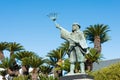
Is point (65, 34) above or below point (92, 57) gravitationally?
below

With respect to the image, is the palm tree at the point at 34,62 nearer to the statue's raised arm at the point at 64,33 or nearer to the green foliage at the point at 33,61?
the green foliage at the point at 33,61

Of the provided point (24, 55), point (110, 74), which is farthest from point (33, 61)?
point (110, 74)

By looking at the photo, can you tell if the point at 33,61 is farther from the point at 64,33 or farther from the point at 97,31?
the point at 64,33

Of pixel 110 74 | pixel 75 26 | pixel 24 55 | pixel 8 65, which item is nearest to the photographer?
pixel 75 26

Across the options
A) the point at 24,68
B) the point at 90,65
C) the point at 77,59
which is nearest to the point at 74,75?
the point at 77,59

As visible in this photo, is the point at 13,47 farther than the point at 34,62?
Yes

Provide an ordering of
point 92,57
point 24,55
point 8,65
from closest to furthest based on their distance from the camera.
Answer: point 92,57 → point 24,55 → point 8,65

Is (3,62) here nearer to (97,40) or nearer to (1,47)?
(1,47)

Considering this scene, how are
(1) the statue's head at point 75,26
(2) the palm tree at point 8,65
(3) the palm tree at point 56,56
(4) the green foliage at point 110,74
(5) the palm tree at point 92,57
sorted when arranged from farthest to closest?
(2) the palm tree at point 8,65 < (3) the palm tree at point 56,56 < (5) the palm tree at point 92,57 < (4) the green foliage at point 110,74 < (1) the statue's head at point 75,26

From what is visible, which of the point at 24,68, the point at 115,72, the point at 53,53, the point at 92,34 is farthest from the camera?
the point at 24,68

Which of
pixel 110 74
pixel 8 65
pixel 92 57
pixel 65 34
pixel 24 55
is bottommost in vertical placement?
pixel 110 74

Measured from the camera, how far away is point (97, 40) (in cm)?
4644

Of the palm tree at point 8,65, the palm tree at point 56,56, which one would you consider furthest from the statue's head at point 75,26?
the palm tree at point 8,65

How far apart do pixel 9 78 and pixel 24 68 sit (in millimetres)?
4126
